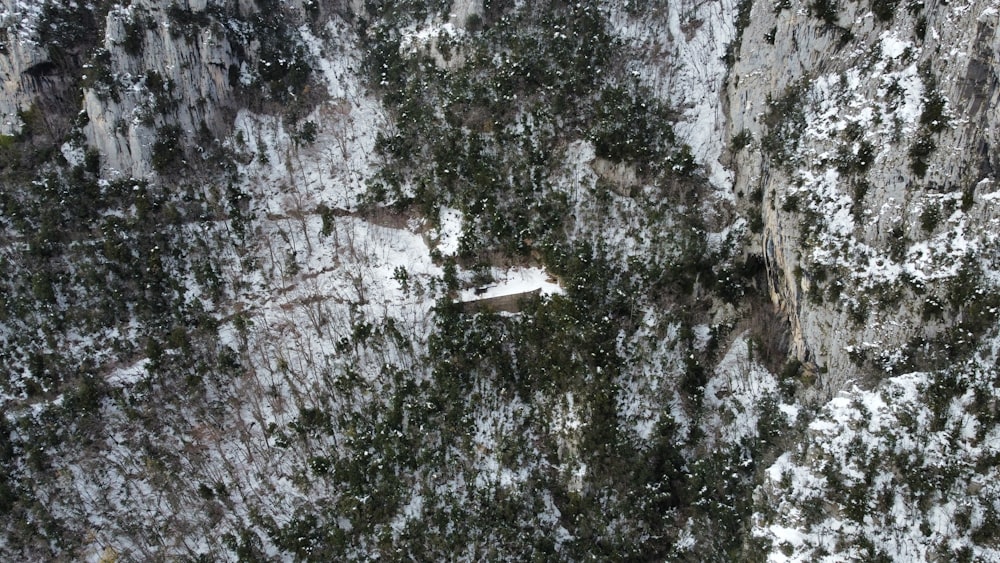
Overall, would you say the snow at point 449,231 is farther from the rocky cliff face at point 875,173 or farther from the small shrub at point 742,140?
the rocky cliff face at point 875,173

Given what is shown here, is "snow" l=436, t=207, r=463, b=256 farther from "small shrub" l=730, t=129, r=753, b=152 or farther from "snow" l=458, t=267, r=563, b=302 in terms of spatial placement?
"small shrub" l=730, t=129, r=753, b=152

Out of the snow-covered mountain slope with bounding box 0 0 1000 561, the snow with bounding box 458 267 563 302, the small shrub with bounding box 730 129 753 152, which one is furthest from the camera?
the snow with bounding box 458 267 563 302

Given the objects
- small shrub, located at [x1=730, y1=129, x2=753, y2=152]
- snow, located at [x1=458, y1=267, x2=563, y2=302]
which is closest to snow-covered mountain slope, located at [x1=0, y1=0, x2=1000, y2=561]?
small shrub, located at [x1=730, y1=129, x2=753, y2=152]

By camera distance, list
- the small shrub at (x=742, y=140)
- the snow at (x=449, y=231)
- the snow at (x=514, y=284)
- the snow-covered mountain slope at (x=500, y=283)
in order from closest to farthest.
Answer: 1. the snow-covered mountain slope at (x=500, y=283)
2. the small shrub at (x=742, y=140)
3. the snow at (x=514, y=284)
4. the snow at (x=449, y=231)

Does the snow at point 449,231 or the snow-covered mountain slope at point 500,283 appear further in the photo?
the snow at point 449,231

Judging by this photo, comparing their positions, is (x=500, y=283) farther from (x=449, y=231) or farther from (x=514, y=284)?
(x=449, y=231)

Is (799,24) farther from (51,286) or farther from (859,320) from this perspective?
(51,286)

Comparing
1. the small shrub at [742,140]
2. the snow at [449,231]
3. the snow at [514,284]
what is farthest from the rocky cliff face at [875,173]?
the snow at [449,231]

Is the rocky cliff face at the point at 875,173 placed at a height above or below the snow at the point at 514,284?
above
